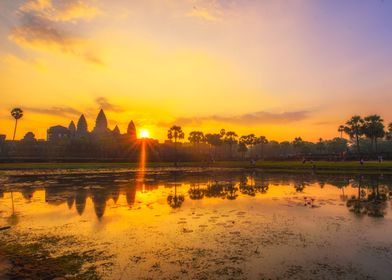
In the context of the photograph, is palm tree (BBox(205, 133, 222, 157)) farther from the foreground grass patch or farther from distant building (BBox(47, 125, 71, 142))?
the foreground grass patch

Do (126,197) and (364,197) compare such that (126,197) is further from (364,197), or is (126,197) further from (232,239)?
(364,197)

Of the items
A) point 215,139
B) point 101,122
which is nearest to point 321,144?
point 215,139

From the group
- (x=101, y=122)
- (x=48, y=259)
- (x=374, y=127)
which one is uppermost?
(x=101, y=122)

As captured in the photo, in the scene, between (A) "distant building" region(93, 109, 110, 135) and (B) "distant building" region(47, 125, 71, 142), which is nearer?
(B) "distant building" region(47, 125, 71, 142)

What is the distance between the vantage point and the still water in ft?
31.2

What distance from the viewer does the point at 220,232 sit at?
45.3 feet

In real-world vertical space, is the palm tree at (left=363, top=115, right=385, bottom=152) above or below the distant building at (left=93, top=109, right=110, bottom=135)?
below

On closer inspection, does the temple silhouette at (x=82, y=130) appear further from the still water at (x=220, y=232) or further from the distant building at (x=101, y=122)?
the still water at (x=220, y=232)

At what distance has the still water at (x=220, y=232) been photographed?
374 inches

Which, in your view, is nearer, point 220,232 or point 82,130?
point 220,232

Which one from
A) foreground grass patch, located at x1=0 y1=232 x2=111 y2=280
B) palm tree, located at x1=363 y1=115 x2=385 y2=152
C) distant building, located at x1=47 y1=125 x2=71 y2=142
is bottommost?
foreground grass patch, located at x1=0 y1=232 x2=111 y2=280


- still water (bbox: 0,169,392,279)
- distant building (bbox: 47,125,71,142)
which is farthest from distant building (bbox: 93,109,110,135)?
still water (bbox: 0,169,392,279)

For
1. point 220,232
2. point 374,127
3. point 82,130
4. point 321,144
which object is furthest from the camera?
point 82,130

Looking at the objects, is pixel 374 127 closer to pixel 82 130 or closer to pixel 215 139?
pixel 215 139
